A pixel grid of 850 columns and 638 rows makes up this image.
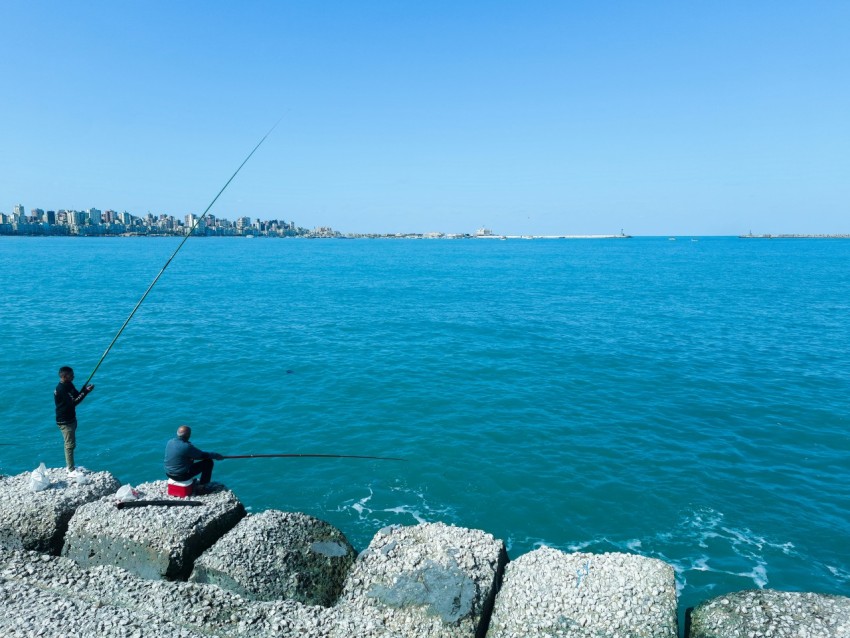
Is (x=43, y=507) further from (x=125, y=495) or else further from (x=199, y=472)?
(x=199, y=472)

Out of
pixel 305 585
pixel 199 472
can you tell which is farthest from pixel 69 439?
pixel 305 585

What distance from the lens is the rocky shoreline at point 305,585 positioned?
7816mm

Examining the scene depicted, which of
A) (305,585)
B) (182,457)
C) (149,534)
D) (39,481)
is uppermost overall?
(182,457)

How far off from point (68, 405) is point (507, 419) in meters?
15.3

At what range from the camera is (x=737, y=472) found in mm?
16641

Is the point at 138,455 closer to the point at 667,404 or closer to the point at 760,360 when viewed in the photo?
the point at 667,404

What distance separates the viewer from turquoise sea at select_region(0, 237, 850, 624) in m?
13.9

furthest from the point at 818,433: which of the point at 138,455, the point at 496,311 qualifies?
the point at 496,311

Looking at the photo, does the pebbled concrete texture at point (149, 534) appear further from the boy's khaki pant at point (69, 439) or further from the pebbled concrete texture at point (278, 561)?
the boy's khaki pant at point (69, 439)

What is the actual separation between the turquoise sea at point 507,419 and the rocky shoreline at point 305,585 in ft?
12.1

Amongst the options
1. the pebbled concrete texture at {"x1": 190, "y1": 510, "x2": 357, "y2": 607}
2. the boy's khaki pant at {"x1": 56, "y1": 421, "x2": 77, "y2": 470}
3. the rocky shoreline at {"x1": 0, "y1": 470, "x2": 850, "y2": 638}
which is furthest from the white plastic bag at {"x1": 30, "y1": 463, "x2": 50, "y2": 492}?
the pebbled concrete texture at {"x1": 190, "y1": 510, "x2": 357, "y2": 607}

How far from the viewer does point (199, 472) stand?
36.8 feet

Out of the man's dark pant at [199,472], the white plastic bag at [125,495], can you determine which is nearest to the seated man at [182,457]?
the man's dark pant at [199,472]

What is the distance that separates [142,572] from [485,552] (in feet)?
21.4
